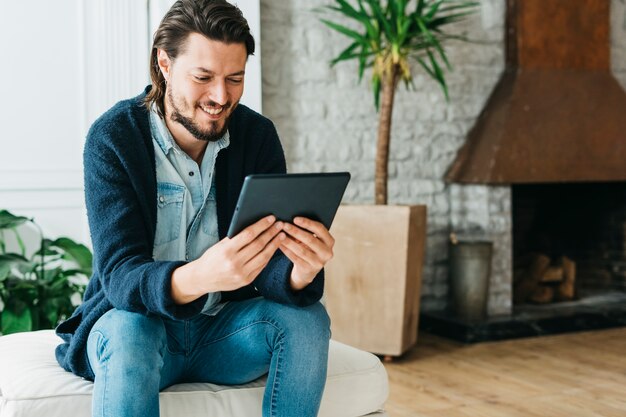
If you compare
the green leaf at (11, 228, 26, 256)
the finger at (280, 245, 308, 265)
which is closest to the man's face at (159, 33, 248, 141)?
the finger at (280, 245, 308, 265)

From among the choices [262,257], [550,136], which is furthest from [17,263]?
[550,136]

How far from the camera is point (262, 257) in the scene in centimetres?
153

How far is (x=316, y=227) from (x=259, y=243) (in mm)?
136

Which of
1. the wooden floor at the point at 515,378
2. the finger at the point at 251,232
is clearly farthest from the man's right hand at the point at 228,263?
the wooden floor at the point at 515,378

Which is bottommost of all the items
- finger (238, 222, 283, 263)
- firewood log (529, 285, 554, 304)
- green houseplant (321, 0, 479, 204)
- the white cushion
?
firewood log (529, 285, 554, 304)

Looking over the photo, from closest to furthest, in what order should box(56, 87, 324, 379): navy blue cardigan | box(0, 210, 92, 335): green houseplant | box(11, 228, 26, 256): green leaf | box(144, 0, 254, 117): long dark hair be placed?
box(56, 87, 324, 379): navy blue cardigan → box(144, 0, 254, 117): long dark hair → box(0, 210, 92, 335): green houseplant → box(11, 228, 26, 256): green leaf

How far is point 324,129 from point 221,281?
8.42 feet

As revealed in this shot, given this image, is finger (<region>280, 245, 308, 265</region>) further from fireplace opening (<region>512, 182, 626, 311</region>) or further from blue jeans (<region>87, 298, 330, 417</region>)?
fireplace opening (<region>512, 182, 626, 311</region>)

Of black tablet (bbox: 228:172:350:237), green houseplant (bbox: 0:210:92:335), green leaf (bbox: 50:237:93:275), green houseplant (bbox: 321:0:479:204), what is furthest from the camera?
green houseplant (bbox: 321:0:479:204)

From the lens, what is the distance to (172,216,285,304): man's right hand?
4.88 ft

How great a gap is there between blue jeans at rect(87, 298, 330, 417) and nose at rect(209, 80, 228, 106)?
1.47 ft

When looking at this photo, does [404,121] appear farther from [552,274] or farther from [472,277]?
[552,274]

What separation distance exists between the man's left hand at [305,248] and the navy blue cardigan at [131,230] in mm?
36

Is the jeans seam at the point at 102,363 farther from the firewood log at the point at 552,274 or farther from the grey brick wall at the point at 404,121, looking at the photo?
the firewood log at the point at 552,274
